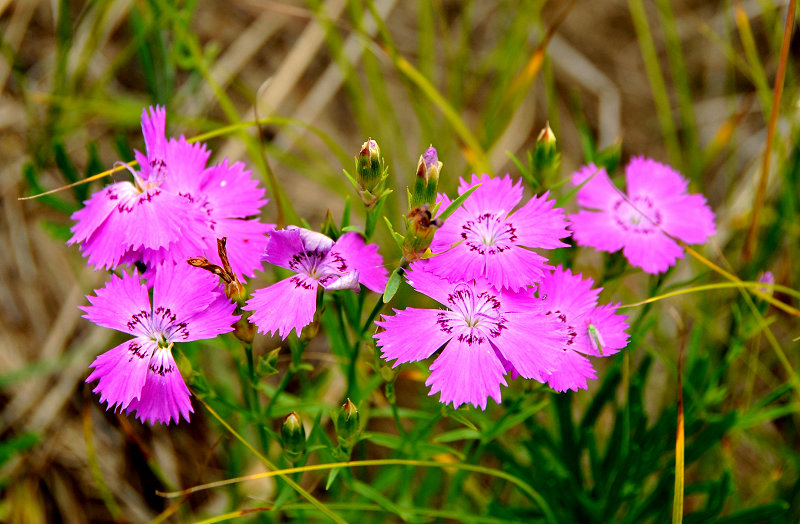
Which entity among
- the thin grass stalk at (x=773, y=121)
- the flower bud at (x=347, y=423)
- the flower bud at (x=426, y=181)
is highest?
the thin grass stalk at (x=773, y=121)

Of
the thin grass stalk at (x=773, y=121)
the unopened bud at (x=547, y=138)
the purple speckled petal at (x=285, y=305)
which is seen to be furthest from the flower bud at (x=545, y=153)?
the thin grass stalk at (x=773, y=121)

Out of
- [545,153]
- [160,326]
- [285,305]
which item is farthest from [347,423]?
[545,153]

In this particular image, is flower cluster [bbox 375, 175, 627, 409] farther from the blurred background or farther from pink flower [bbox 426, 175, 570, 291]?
the blurred background

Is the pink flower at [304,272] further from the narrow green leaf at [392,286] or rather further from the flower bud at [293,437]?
the flower bud at [293,437]

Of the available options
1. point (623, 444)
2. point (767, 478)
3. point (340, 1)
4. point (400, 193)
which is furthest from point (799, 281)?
point (340, 1)

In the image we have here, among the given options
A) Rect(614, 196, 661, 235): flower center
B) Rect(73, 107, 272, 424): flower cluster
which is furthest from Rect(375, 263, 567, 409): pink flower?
Rect(614, 196, 661, 235): flower center
